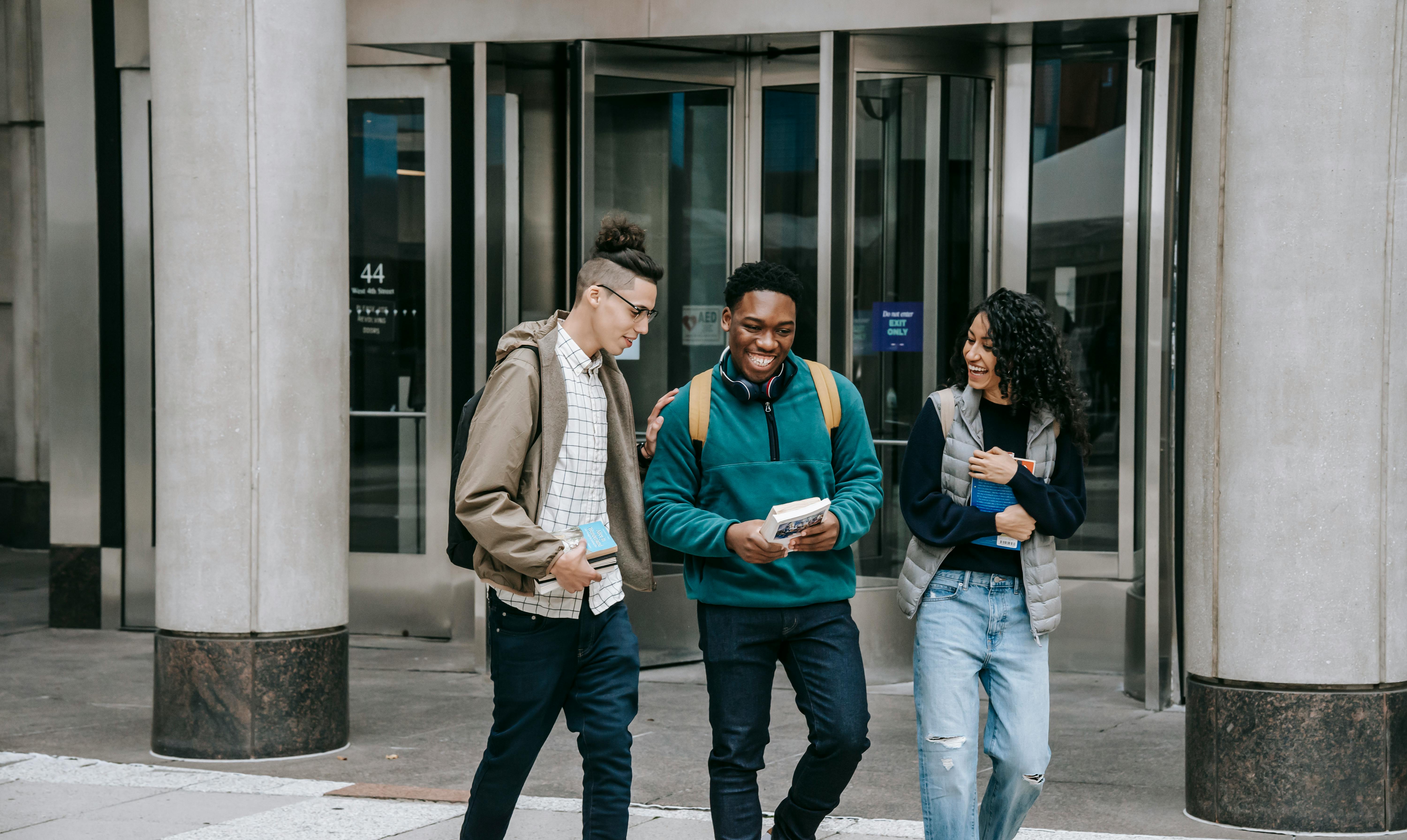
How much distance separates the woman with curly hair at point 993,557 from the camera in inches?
157

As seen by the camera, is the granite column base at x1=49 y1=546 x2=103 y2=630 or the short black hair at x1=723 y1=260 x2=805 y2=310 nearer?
the short black hair at x1=723 y1=260 x2=805 y2=310

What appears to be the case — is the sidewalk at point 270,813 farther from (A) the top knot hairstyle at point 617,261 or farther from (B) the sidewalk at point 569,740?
(A) the top knot hairstyle at point 617,261

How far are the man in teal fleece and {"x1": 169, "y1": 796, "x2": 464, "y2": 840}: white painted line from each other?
149cm

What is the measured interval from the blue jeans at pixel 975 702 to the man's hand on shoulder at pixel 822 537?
14.4 inches

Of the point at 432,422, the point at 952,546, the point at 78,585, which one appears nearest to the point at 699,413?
the point at 952,546

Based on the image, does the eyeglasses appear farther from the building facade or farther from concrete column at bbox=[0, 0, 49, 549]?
concrete column at bbox=[0, 0, 49, 549]

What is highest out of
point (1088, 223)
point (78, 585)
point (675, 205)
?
point (675, 205)

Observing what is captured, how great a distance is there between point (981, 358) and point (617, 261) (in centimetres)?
106

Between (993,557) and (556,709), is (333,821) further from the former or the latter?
(993,557)

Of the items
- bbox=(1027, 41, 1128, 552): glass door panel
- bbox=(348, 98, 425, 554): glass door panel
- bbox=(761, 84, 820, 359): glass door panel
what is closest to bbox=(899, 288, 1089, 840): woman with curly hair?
bbox=(761, 84, 820, 359): glass door panel

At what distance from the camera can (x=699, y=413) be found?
407cm

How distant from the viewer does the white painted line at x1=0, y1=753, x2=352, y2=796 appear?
5535 millimetres

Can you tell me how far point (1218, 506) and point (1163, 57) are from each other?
9.81 feet

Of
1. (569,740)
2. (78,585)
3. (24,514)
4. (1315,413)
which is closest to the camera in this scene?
(1315,413)
